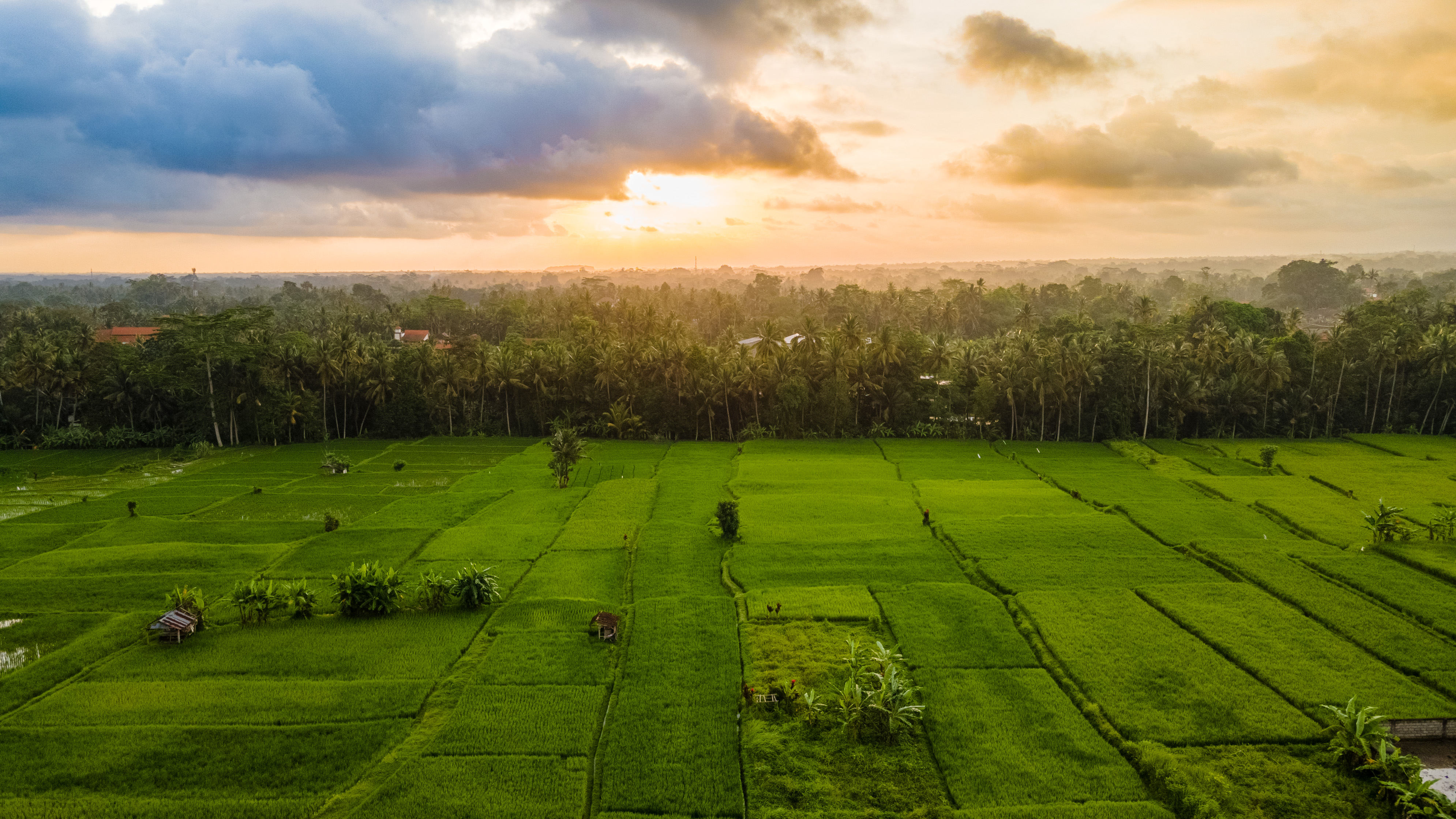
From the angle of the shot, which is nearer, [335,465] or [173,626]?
[173,626]

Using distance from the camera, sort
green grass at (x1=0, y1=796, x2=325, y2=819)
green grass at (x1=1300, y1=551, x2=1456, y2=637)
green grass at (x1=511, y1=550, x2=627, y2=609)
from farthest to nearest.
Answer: green grass at (x1=511, y1=550, x2=627, y2=609)
green grass at (x1=1300, y1=551, x2=1456, y2=637)
green grass at (x1=0, y1=796, x2=325, y2=819)

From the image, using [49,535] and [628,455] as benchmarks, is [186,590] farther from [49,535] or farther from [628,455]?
[628,455]

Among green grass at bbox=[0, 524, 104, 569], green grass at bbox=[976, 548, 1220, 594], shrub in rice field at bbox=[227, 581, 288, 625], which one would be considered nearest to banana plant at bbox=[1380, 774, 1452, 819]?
green grass at bbox=[976, 548, 1220, 594]

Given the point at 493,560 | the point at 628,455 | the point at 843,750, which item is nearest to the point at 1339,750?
the point at 843,750

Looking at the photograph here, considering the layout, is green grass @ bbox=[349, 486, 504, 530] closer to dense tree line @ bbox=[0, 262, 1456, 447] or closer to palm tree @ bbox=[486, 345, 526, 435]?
palm tree @ bbox=[486, 345, 526, 435]

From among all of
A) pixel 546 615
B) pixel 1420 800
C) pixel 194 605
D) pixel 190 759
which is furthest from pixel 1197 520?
pixel 194 605

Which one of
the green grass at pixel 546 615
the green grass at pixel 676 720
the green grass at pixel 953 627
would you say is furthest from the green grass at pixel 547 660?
the green grass at pixel 953 627

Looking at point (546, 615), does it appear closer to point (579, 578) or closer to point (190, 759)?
point (579, 578)
